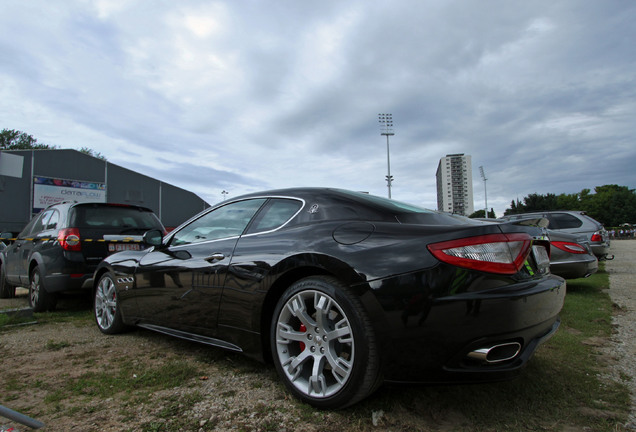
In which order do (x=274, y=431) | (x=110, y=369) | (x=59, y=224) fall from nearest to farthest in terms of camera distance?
(x=274, y=431)
(x=110, y=369)
(x=59, y=224)

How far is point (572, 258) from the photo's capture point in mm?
6320

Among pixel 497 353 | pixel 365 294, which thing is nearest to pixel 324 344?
pixel 365 294

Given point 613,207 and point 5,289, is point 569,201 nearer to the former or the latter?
point 613,207

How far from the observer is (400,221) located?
219 centimetres

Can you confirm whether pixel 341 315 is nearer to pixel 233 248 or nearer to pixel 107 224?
pixel 233 248

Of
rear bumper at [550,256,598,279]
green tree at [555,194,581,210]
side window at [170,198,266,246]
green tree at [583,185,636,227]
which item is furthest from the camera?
green tree at [555,194,581,210]

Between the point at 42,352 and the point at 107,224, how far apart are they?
221cm

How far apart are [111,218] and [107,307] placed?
1.71 metres

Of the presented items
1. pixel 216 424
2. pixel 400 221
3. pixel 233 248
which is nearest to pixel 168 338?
pixel 233 248

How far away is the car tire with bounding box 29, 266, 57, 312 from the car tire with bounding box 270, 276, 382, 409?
4.17 meters

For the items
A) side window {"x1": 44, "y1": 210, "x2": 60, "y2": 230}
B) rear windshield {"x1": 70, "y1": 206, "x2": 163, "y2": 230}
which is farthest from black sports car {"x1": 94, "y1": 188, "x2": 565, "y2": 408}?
side window {"x1": 44, "y1": 210, "x2": 60, "y2": 230}

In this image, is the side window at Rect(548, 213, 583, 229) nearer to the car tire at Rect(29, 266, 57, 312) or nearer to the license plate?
the license plate

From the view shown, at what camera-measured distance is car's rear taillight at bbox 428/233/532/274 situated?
6.04 ft

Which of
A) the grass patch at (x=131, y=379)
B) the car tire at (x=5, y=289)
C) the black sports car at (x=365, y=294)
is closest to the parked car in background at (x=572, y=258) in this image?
the black sports car at (x=365, y=294)
